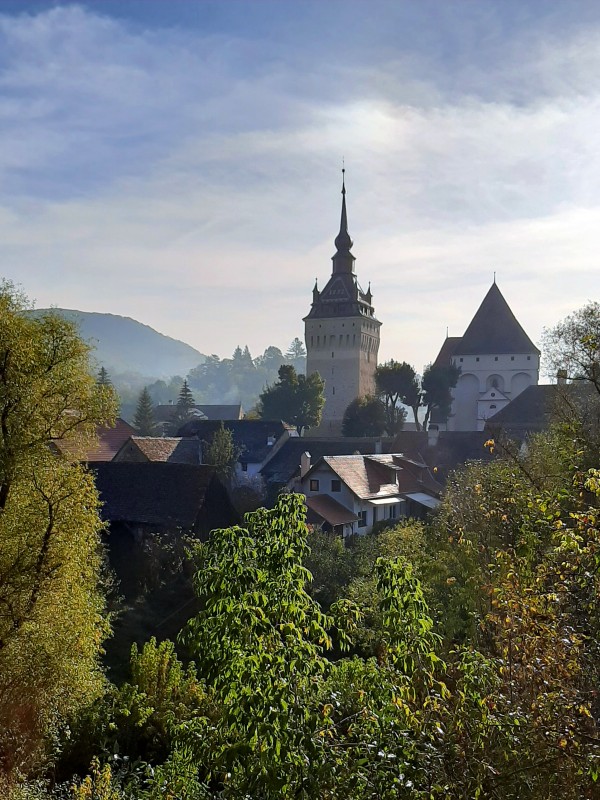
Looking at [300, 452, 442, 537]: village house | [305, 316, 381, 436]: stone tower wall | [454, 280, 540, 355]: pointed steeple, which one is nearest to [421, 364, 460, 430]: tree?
[454, 280, 540, 355]: pointed steeple

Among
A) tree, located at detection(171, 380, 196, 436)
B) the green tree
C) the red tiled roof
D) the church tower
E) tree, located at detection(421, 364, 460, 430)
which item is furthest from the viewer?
tree, located at detection(171, 380, 196, 436)

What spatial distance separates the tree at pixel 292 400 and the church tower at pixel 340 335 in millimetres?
8369

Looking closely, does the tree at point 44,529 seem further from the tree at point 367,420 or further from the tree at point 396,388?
the tree at point 396,388

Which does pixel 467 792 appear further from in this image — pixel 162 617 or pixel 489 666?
pixel 162 617

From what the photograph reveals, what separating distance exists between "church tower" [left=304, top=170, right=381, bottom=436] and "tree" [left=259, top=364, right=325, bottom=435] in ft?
27.5

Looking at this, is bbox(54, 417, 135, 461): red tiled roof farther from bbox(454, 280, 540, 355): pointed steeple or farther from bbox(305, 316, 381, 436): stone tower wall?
bbox(454, 280, 540, 355): pointed steeple

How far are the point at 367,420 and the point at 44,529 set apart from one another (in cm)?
5171

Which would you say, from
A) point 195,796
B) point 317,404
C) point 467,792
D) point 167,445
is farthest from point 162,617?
point 317,404

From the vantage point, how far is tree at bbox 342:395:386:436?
64.5 meters

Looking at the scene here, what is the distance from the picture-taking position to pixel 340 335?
77625 mm

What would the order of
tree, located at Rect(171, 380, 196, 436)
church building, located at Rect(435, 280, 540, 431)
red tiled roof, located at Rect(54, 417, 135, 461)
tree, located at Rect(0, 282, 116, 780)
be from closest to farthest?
tree, located at Rect(0, 282, 116, 780), red tiled roof, located at Rect(54, 417, 135, 461), church building, located at Rect(435, 280, 540, 431), tree, located at Rect(171, 380, 196, 436)

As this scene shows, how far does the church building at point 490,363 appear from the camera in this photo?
6631cm

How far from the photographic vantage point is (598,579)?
5.31 metres

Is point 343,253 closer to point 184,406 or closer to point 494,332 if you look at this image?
point 494,332
